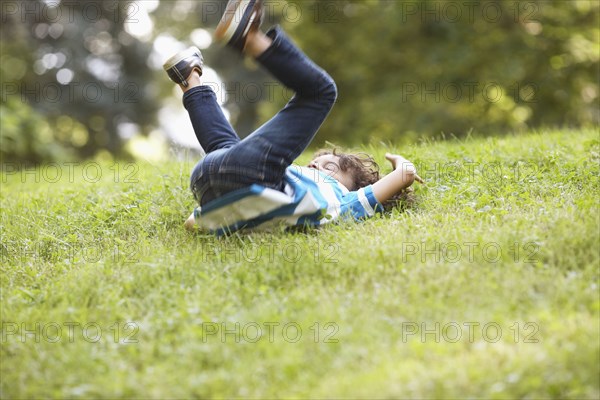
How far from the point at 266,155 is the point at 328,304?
96cm

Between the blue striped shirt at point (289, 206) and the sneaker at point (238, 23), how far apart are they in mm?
769

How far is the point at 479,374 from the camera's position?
7.18 ft

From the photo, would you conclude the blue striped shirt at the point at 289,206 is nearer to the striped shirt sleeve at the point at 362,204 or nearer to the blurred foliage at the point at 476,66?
the striped shirt sleeve at the point at 362,204

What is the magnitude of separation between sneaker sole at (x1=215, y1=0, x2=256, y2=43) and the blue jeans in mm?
150

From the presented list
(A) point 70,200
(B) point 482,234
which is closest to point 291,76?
(B) point 482,234

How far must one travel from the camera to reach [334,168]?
4109 mm

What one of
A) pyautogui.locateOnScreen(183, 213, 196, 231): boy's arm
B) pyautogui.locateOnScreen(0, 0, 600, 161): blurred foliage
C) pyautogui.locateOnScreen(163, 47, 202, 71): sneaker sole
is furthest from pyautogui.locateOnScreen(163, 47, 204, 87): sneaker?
pyautogui.locateOnScreen(0, 0, 600, 161): blurred foliage

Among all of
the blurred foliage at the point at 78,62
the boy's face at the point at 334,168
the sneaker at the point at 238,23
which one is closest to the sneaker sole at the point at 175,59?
the sneaker at the point at 238,23

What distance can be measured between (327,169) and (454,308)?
5.60ft

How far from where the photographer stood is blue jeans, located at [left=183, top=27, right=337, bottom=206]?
313 centimetres

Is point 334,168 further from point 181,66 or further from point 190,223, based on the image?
point 181,66

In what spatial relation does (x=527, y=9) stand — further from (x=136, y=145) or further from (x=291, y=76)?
(x=136, y=145)

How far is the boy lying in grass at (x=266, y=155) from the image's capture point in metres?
3.08

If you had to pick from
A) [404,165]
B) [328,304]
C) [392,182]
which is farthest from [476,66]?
[328,304]
